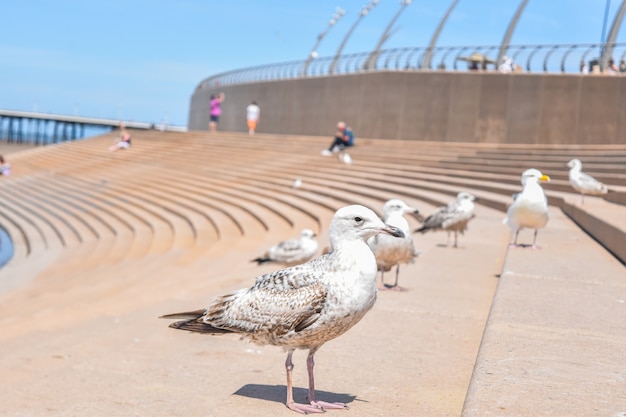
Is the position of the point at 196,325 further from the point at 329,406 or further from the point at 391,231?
the point at 391,231

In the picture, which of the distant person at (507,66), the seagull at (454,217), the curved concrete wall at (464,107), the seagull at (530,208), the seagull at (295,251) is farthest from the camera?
the distant person at (507,66)

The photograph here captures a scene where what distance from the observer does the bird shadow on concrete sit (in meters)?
3.91

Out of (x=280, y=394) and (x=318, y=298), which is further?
(x=280, y=394)

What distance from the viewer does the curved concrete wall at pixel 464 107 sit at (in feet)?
69.7

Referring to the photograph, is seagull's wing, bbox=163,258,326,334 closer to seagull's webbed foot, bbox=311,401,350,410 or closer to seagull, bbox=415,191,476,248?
seagull's webbed foot, bbox=311,401,350,410

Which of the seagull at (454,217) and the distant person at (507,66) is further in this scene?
the distant person at (507,66)

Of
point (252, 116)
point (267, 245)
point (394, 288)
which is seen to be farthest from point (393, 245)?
point (252, 116)

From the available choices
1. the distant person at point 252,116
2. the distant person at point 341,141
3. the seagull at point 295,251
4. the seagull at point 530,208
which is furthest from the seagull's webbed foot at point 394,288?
the distant person at point 252,116

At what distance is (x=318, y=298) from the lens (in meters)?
3.52

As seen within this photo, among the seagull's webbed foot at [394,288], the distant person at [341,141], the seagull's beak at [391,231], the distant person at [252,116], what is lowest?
the seagull's webbed foot at [394,288]

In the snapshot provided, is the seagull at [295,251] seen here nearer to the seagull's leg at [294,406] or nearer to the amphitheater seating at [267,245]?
the amphitheater seating at [267,245]

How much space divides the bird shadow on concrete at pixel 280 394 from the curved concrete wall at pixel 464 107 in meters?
18.4

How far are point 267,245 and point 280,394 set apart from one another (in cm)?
829

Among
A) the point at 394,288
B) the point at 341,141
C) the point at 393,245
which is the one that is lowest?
the point at 394,288
